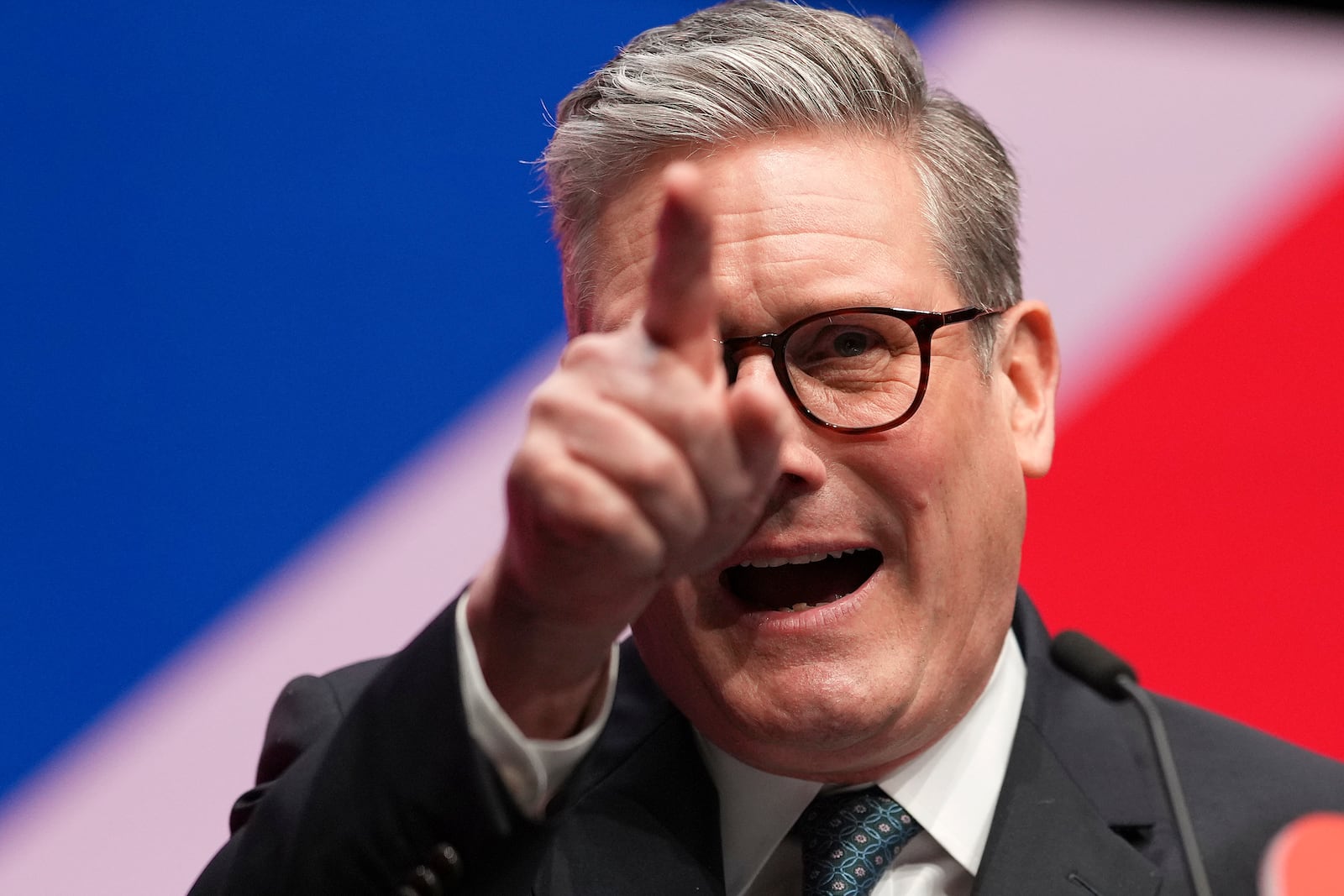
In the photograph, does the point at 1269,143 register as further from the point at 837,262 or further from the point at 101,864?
the point at 101,864

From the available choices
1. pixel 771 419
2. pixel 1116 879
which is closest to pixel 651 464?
pixel 771 419

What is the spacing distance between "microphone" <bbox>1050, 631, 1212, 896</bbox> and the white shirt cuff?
0.78 metres

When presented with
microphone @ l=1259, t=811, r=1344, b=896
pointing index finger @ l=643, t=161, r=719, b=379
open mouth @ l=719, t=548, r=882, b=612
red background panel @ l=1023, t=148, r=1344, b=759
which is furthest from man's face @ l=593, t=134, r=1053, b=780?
red background panel @ l=1023, t=148, r=1344, b=759

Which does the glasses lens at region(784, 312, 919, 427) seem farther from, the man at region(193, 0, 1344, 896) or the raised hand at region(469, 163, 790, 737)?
the raised hand at region(469, 163, 790, 737)

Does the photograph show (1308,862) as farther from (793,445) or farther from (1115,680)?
(793,445)

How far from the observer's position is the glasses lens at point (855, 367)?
1310 millimetres

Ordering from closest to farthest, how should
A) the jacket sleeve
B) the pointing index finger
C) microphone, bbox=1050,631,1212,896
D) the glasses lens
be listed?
the pointing index finger < the jacket sleeve < the glasses lens < microphone, bbox=1050,631,1212,896

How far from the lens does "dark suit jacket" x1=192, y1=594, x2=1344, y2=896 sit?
0.96 m

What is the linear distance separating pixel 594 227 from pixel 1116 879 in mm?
892

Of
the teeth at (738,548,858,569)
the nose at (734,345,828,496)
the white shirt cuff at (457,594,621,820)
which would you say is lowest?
the teeth at (738,548,858,569)

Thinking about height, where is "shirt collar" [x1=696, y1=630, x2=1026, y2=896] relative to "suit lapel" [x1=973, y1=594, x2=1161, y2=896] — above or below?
above

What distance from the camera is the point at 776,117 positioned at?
4.57 feet

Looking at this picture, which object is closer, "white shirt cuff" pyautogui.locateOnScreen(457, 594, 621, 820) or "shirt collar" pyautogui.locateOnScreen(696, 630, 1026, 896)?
"white shirt cuff" pyautogui.locateOnScreen(457, 594, 621, 820)

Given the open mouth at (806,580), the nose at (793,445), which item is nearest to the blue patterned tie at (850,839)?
the open mouth at (806,580)
